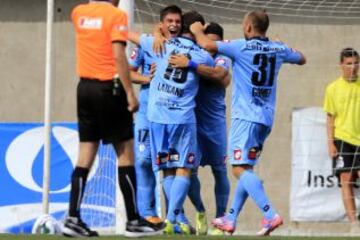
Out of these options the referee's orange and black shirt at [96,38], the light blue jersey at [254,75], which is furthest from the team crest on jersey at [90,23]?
the light blue jersey at [254,75]

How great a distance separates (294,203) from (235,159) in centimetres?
419

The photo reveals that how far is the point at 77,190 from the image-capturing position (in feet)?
28.9

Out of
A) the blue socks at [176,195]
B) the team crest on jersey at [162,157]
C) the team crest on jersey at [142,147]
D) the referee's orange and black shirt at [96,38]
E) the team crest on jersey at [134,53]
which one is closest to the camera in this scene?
the referee's orange and black shirt at [96,38]

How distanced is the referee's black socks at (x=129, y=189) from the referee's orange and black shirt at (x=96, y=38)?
0.71 metres

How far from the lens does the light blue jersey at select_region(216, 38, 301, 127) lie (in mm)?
10773

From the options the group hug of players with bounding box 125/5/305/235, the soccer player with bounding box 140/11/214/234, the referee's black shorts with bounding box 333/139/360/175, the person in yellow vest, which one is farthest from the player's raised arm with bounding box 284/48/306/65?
the referee's black shorts with bounding box 333/139/360/175

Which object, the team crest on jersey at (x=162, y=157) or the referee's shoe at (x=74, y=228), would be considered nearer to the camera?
the referee's shoe at (x=74, y=228)

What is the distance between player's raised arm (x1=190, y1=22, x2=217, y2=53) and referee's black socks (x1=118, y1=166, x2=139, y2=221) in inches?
87.6

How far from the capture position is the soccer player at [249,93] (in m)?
10.7

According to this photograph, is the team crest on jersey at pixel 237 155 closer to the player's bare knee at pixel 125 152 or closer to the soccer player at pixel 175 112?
the soccer player at pixel 175 112

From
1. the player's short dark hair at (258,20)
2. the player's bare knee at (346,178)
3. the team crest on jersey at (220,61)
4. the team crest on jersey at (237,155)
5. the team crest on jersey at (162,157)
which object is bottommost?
the player's bare knee at (346,178)

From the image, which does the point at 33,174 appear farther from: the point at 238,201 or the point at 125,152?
the point at 125,152

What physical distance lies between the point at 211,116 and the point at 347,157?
212 centimetres

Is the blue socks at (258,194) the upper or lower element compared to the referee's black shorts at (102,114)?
lower
